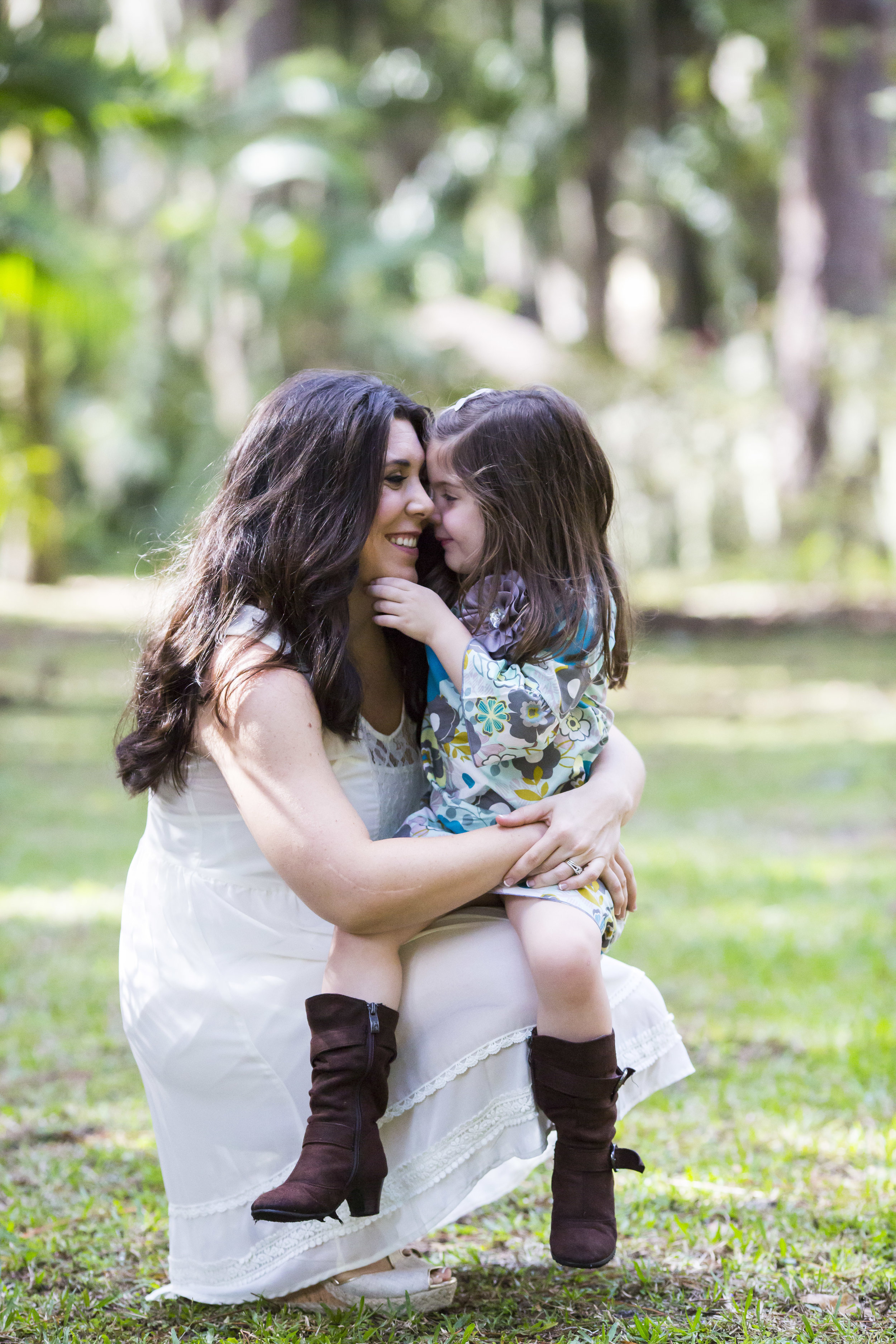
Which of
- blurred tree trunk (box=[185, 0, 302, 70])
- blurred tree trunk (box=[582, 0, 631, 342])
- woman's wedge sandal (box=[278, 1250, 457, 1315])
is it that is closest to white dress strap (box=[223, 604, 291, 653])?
woman's wedge sandal (box=[278, 1250, 457, 1315])

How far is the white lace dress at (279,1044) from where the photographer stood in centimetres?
236

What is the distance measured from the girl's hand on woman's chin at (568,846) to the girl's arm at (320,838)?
0.03 m

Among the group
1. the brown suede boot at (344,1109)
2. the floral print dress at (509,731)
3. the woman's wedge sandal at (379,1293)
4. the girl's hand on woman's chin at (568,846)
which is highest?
the floral print dress at (509,731)

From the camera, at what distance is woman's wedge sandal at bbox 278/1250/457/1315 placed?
245 centimetres

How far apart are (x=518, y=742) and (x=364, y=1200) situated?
75 centimetres

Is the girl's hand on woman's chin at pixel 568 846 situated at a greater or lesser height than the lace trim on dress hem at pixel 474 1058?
greater

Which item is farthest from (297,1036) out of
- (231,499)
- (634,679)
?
(634,679)

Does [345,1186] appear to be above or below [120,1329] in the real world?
above

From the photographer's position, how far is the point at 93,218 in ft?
70.0

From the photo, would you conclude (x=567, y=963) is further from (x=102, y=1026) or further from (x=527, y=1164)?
(x=102, y=1026)

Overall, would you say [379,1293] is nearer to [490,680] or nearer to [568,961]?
[568,961]

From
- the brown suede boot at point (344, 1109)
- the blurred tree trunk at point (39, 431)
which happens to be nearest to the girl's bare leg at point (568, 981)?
the brown suede boot at point (344, 1109)

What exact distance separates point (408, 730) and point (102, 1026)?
2236 millimetres

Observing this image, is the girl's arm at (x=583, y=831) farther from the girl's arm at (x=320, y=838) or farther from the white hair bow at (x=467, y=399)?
the white hair bow at (x=467, y=399)
